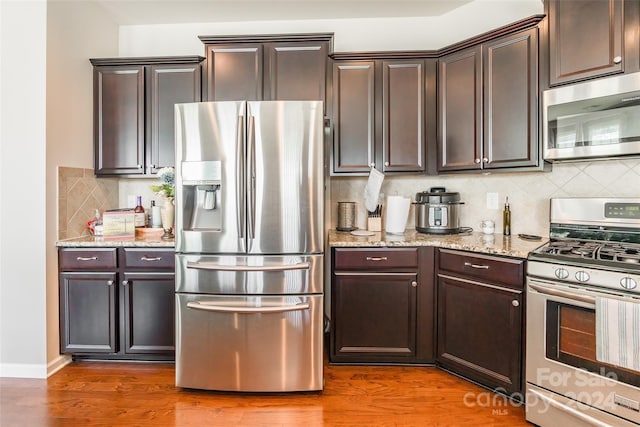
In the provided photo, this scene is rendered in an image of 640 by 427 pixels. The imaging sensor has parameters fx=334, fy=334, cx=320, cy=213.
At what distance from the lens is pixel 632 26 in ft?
5.82

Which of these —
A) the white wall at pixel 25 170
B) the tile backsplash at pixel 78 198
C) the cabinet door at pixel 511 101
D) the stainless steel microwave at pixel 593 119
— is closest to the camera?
the stainless steel microwave at pixel 593 119

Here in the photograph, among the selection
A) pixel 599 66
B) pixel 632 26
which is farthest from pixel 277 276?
pixel 632 26

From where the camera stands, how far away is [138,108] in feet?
8.86

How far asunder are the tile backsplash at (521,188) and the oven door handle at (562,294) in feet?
2.85

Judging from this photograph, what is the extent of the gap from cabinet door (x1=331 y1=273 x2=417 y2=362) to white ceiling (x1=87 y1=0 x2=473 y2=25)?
2.18 metres

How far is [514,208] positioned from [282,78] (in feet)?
6.72

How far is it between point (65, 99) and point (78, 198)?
73 cm

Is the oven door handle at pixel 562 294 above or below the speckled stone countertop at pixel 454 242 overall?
below

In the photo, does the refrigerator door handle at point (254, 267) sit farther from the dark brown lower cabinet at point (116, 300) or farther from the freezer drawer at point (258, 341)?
the dark brown lower cabinet at point (116, 300)

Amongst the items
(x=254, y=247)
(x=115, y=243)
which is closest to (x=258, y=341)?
(x=254, y=247)

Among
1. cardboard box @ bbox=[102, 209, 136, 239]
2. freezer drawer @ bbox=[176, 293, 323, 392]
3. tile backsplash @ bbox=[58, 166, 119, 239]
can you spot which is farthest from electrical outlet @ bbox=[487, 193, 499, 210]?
tile backsplash @ bbox=[58, 166, 119, 239]

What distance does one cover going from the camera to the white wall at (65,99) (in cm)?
230

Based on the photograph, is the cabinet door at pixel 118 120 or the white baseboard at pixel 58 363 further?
the cabinet door at pixel 118 120

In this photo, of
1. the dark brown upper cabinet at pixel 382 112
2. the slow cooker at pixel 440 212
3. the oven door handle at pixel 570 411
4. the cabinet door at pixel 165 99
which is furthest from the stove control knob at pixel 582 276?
the cabinet door at pixel 165 99
